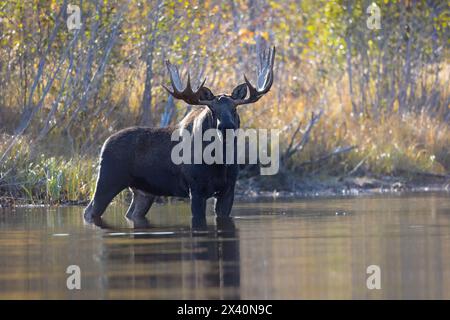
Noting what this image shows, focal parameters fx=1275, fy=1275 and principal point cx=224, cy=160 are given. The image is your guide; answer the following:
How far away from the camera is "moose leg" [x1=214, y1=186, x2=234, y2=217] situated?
16.5 meters

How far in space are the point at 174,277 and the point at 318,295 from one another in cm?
153

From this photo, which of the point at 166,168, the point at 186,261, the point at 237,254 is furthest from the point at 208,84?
the point at 186,261

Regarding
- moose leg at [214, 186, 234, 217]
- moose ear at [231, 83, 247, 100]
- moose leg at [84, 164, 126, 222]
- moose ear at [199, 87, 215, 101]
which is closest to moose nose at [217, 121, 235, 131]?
moose ear at [199, 87, 215, 101]

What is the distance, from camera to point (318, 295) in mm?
9859

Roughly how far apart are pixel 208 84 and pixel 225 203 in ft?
26.2

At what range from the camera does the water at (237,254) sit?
10.2 m

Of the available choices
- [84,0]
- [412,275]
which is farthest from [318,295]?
[84,0]

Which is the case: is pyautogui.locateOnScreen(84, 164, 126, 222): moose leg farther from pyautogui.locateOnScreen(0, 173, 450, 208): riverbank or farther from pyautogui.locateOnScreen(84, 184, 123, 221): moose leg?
pyautogui.locateOnScreen(0, 173, 450, 208): riverbank

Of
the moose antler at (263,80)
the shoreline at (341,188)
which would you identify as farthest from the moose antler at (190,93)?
the shoreline at (341,188)

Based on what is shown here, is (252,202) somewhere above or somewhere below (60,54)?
below

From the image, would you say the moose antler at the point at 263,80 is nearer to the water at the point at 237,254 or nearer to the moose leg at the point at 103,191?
the water at the point at 237,254

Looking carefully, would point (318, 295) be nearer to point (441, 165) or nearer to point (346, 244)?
point (346, 244)
